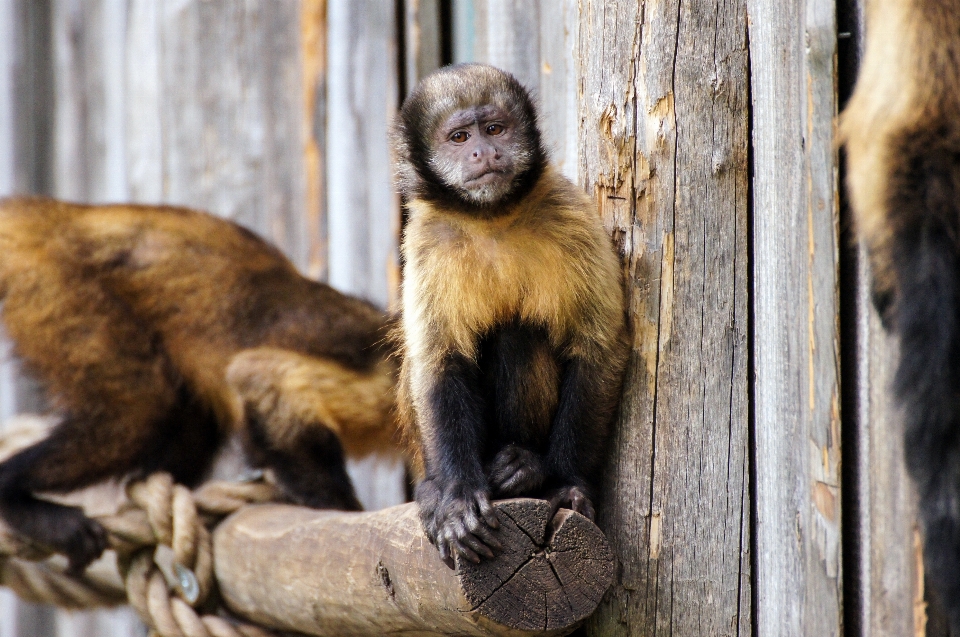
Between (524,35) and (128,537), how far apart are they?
2938mm

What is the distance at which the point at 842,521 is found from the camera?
2.32 m

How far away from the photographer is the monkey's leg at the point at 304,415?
515cm

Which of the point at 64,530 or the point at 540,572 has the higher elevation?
the point at 540,572

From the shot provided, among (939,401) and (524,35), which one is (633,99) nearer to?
(939,401)

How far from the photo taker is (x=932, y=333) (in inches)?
75.2

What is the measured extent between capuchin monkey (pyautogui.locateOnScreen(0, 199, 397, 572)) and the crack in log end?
193 centimetres

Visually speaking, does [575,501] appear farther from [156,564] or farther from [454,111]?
[156,564]

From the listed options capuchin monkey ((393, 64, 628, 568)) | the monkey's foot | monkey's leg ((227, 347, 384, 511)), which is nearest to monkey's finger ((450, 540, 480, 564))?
capuchin monkey ((393, 64, 628, 568))

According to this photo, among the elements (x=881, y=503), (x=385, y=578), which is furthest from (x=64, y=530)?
(x=881, y=503)

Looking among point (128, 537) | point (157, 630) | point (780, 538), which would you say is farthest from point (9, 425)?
point (780, 538)

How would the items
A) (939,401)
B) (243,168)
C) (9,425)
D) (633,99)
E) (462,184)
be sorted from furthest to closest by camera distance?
(243,168), (9,425), (462,184), (633,99), (939,401)

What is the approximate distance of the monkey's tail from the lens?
187 centimetres

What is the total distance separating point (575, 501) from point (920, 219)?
4.44 ft

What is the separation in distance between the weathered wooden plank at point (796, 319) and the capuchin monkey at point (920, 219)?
0.50ft
